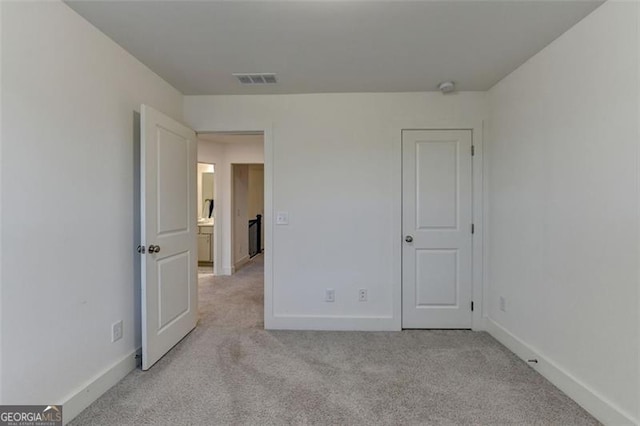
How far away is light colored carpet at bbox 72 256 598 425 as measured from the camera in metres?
1.75

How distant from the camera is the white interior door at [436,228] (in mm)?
2959

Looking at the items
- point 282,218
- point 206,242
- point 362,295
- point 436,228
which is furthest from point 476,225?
point 206,242

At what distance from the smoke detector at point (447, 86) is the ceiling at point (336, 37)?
52 mm

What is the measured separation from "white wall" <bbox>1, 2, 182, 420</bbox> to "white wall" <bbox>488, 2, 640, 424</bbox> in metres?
2.89

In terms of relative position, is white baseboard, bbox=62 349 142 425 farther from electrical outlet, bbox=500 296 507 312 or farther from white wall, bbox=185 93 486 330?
electrical outlet, bbox=500 296 507 312

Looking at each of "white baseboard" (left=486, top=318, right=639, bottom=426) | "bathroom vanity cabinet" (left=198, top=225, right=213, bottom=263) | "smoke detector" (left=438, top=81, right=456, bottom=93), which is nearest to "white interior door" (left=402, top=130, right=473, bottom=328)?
"smoke detector" (left=438, top=81, right=456, bottom=93)

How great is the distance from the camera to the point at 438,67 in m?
2.42

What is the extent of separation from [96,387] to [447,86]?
3.38 metres

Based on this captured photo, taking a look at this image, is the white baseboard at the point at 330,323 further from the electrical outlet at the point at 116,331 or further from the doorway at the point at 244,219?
the doorway at the point at 244,219

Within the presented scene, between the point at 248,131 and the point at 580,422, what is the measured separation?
10.3ft

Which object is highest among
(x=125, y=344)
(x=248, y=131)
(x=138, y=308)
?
(x=248, y=131)

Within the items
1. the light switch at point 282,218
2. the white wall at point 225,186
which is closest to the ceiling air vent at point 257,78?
the light switch at point 282,218

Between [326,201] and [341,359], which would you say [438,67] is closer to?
[326,201]

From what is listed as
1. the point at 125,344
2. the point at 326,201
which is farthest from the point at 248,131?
the point at 125,344
